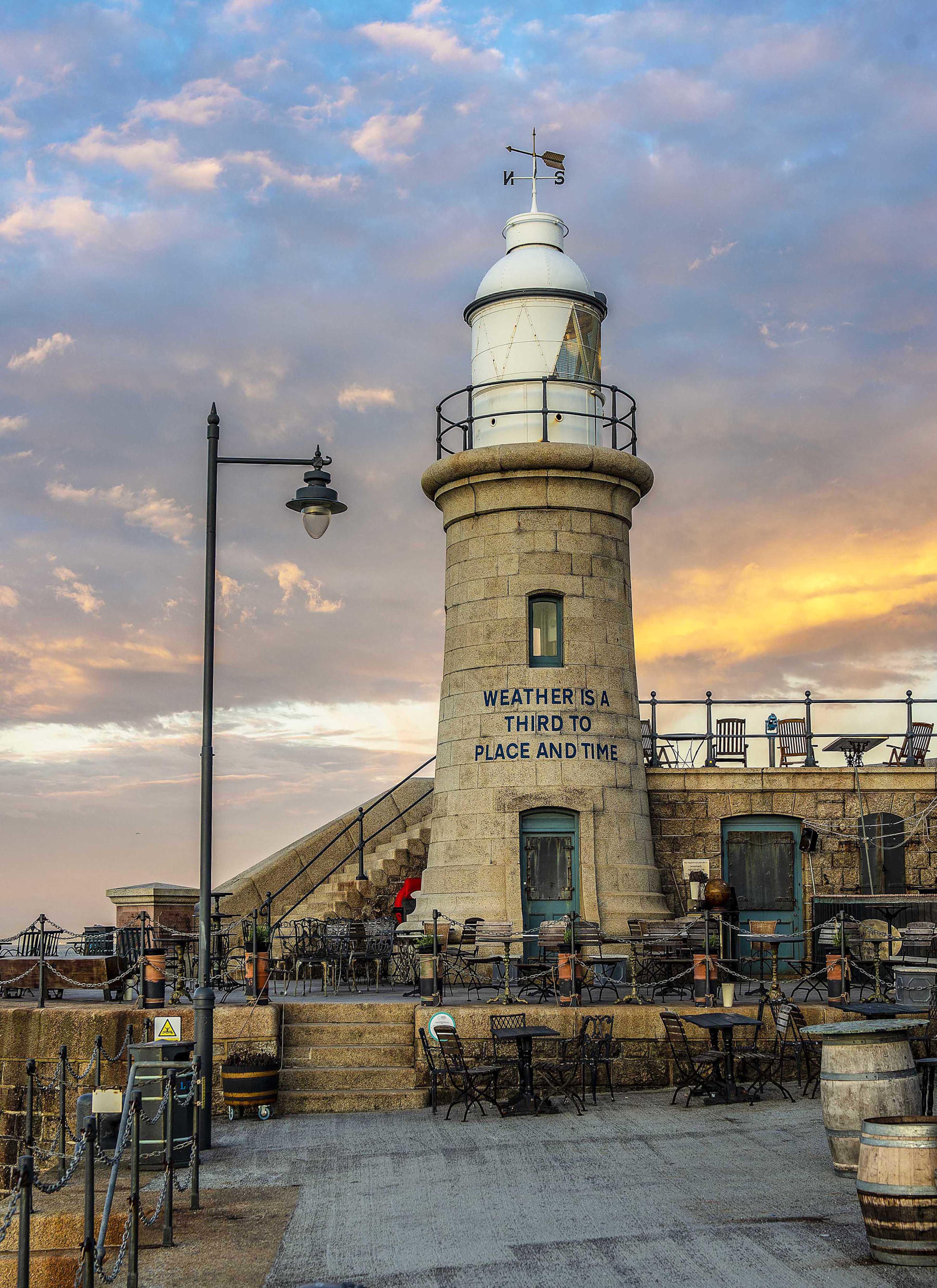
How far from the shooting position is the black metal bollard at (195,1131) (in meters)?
10.5

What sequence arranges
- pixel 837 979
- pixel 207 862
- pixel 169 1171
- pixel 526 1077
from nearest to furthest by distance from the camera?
1. pixel 169 1171
2. pixel 207 862
3. pixel 526 1077
4. pixel 837 979

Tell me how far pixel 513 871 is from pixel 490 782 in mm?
1372

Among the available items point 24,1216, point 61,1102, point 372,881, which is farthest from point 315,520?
point 372,881

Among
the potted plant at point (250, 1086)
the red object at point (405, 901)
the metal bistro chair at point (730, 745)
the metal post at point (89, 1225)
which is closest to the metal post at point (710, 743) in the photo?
the metal bistro chair at point (730, 745)

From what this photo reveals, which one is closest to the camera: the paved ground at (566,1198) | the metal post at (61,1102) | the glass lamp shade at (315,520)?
the paved ground at (566,1198)

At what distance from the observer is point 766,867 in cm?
2214

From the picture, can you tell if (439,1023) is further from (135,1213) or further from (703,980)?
(135,1213)

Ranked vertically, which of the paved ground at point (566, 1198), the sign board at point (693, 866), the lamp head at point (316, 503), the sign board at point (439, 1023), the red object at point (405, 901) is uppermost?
the lamp head at point (316, 503)

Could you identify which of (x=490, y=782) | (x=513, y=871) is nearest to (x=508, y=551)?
(x=490, y=782)

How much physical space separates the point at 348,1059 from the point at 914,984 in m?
A: 6.82

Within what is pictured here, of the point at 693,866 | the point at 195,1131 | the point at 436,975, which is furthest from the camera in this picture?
the point at 693,866

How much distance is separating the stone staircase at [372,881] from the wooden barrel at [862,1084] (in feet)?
41.1

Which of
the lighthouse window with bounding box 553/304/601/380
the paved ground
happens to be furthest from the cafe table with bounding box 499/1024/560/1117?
the lighthouse window with bounding box 553/304/601/380

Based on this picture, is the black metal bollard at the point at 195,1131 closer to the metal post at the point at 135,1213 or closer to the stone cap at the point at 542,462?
the metal post at the point at 135,1213
